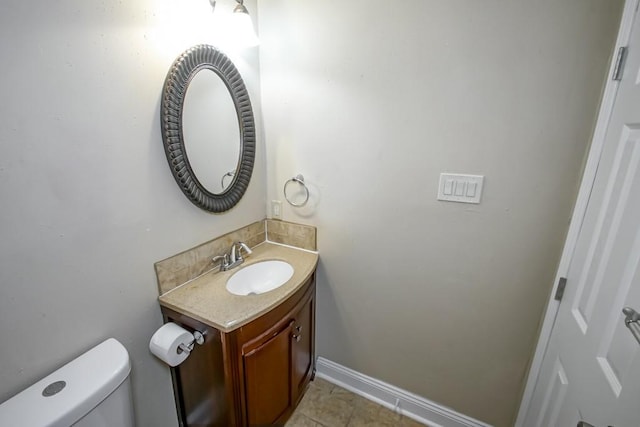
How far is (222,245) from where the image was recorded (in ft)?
4.59

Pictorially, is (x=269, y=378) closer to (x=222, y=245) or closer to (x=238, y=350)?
(x=238, y=350)

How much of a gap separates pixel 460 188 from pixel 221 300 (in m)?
1.11

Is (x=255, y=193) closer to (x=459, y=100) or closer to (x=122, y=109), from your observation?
(x=122, y=109)

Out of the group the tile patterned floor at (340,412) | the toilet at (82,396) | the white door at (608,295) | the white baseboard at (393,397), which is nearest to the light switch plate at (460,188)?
the white door at (608,295)

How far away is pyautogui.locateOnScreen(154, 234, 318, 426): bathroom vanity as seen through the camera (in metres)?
1.04

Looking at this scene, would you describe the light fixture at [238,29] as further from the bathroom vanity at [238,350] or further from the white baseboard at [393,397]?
the white baseboard at [393,397]

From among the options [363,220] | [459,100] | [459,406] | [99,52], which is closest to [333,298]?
[363,220]

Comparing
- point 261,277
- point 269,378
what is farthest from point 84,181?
point 269,378

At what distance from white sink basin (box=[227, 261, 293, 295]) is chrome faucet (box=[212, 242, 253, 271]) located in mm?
52

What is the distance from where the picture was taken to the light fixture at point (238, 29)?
1.14 m

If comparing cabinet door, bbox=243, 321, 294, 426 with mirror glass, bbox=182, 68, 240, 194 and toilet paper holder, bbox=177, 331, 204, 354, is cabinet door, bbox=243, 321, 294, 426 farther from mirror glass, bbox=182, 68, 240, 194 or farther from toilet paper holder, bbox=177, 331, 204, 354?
mirror glass, bbox=182, 68, 240, 194

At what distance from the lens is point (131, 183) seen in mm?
993

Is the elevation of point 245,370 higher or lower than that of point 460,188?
lower

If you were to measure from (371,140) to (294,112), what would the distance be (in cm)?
45
